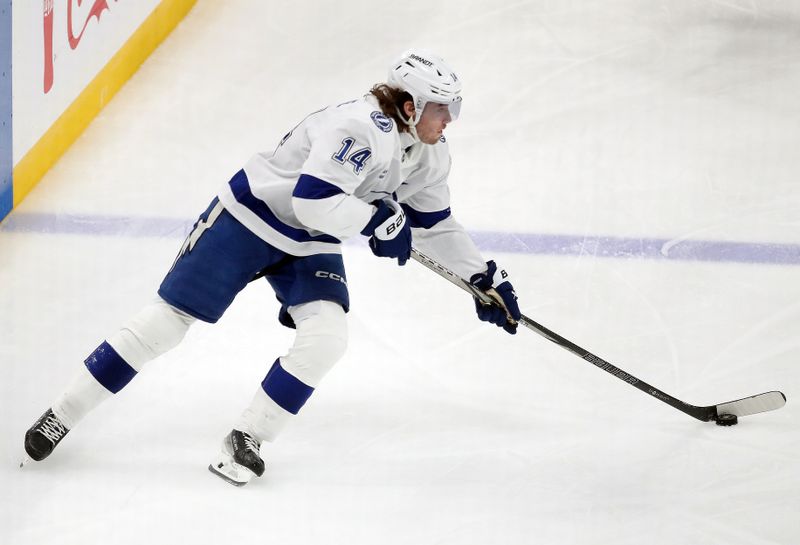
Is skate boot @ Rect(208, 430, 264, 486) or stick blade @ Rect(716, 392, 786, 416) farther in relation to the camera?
stick blade @ Rect(716, 392, 786, 416)

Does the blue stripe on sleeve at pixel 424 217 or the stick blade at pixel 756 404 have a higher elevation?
the blue stripe on sleeve at pixel 424 217

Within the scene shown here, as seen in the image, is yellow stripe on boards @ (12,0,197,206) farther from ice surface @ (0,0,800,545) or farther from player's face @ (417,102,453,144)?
player's face @ (417,102,453,144)

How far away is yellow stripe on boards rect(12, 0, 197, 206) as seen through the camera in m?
4.02

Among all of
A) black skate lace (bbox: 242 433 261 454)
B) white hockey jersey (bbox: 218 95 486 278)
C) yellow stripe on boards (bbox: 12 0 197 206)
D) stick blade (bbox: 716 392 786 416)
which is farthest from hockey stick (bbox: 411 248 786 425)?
yellow stripe on boards (bbox: 12 0 197 206)

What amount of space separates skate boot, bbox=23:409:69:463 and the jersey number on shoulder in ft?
2.95

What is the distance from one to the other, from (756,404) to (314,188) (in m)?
1.39

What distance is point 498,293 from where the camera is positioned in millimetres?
3053

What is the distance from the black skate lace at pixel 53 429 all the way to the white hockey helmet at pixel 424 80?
3.59 feet

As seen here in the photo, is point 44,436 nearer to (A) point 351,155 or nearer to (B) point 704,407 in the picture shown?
(A) point 351,155

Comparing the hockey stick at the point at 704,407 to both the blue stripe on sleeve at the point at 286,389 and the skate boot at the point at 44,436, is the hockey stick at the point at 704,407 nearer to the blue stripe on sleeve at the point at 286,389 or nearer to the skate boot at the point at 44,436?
the blue stripe on sleeve at the point at 286,389

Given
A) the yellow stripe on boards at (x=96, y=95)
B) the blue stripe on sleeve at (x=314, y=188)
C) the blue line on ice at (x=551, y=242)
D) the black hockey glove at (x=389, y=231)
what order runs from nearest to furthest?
the blue stripe on sleeve at (x=314, y=188) → the black hockey glove at (x=389, y=231) → the blue line on ice at (x=551, y=242) → the yellow stripe on boards at (x=96, y=95)

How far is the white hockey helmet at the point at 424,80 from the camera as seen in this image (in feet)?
8.66

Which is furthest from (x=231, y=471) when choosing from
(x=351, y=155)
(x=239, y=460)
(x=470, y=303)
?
(x=470, y=303)

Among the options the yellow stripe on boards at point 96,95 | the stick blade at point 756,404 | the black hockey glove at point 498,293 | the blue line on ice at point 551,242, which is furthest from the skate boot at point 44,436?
the stick blade at point 756,404
